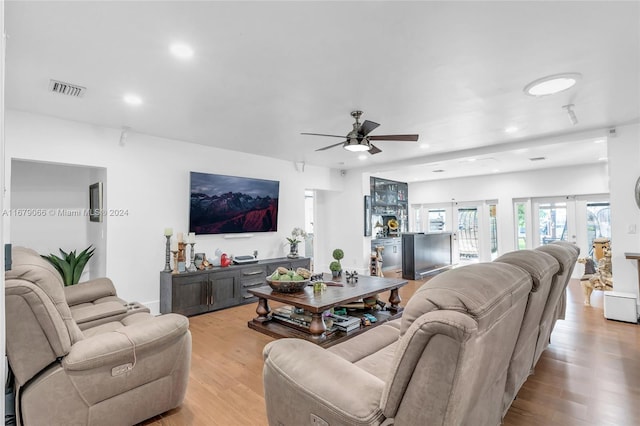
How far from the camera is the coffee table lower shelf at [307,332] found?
3.10 metres

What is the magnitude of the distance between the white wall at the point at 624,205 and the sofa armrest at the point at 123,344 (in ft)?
16.4

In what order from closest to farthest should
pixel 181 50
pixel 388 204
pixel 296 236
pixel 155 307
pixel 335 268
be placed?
pixel 181 50, pixel 335 268, pixel 155 307, pixel 296 236, pixel 388 204

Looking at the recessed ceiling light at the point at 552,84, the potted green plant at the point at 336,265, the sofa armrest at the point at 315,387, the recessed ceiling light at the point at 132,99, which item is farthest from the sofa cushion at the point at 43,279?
the recessed ceiling light at the point at 552,84

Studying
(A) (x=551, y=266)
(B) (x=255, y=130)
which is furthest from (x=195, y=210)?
(A) (x=551, y=266)

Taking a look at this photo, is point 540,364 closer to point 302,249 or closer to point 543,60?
point 543,60

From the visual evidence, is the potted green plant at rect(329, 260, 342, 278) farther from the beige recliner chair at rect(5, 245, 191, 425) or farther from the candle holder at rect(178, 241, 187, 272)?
the beige recliner chair at rect(5, 245, 191, 425)

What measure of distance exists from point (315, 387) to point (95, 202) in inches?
165

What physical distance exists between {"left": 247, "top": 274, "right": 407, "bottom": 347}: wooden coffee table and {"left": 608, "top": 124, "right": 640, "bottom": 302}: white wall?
276 centimetres

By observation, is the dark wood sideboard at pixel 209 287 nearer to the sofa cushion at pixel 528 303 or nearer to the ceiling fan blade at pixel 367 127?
the ceiling fan blade at pixel 367 127

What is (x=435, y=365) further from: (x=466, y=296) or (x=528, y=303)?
(x=528, y=303)

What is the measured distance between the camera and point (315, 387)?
4.13ft

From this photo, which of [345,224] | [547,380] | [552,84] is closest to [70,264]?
[345,224]

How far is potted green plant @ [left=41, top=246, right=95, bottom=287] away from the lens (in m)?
3.96

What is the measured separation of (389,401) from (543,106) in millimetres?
3603
